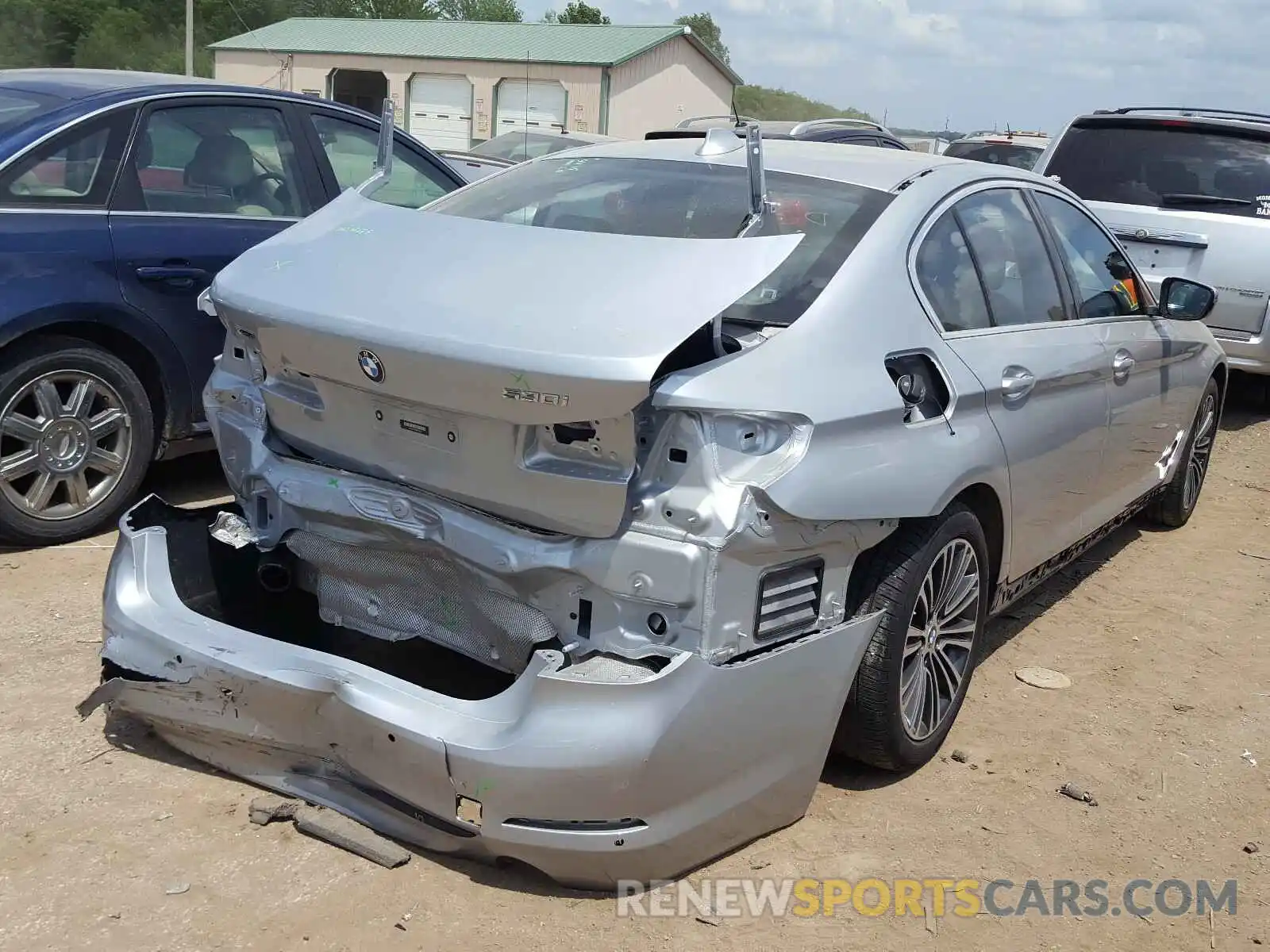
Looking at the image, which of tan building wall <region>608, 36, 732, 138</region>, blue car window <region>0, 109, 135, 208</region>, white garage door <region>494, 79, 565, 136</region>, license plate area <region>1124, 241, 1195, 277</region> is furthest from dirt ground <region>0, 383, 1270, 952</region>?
white garage door <region>494, 79, 565, 136</region>

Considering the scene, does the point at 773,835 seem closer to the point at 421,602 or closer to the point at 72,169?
the point at 421,602

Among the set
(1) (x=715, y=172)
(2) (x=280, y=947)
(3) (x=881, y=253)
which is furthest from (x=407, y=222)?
(2) (x=280, y=947)

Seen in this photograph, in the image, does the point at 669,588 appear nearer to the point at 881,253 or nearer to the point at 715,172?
the point at 881,253

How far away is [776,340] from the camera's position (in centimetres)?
304

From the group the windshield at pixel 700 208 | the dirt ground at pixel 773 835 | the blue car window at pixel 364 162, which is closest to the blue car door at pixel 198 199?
the blue car window at pixel 364 162

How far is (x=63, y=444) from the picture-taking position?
4938mm

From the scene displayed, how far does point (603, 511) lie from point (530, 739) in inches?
20.4

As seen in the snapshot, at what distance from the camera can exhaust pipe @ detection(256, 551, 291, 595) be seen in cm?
362

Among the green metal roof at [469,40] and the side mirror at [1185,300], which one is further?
the green metal roof at [469,40]

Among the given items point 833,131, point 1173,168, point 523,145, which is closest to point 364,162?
point 1173,168

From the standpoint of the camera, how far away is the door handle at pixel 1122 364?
4.57 meters

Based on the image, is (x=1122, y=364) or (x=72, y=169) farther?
(x=72, y=169)

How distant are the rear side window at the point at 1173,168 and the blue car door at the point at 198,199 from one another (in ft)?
17.1

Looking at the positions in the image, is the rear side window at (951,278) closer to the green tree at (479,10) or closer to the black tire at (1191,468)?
the black tire at (1191,468)
